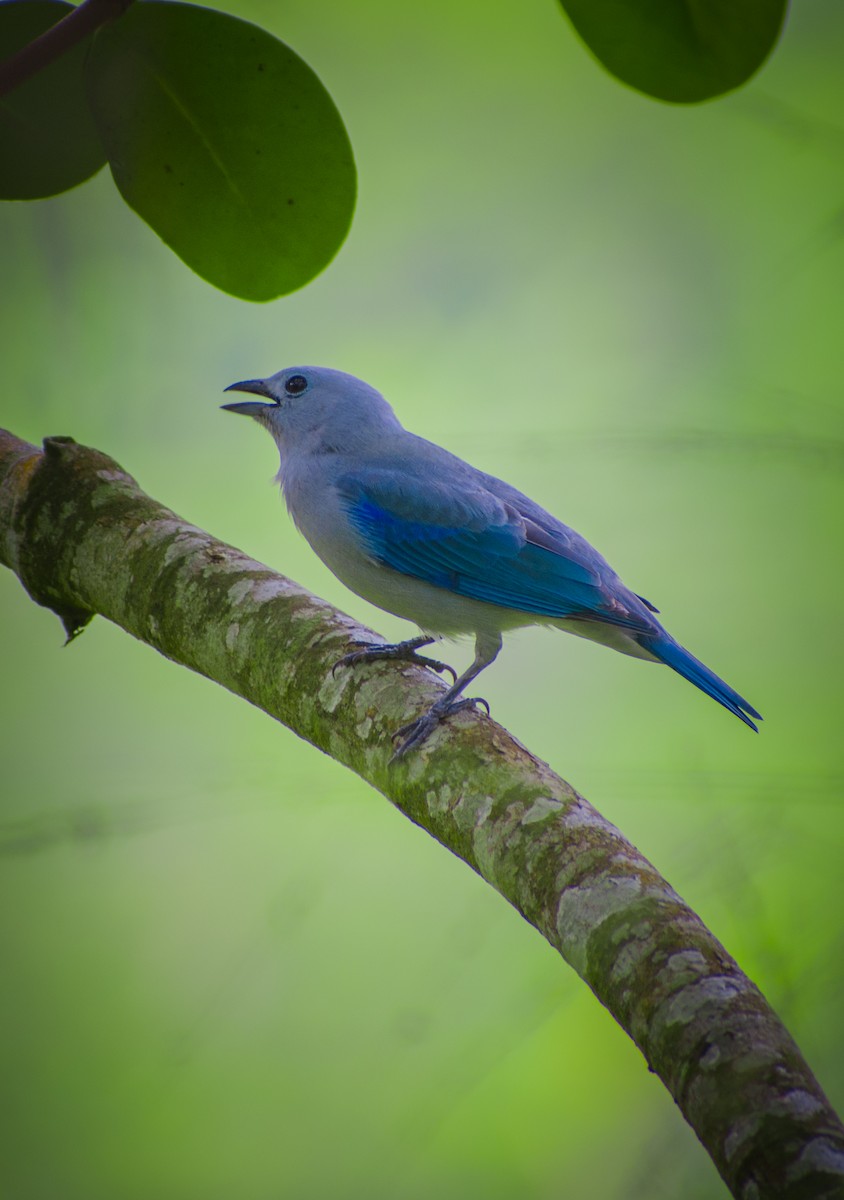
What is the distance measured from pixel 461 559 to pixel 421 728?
992mm

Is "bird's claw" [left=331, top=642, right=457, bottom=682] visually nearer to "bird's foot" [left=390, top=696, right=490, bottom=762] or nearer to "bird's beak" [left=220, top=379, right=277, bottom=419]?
"bird's foot" [left=390, top=696, right=490, bottom=762]

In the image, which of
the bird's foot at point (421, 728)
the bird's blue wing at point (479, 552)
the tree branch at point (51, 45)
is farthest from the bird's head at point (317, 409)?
the tree branch at point (51, 45)

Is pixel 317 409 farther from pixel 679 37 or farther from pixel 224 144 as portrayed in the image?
pixel 679 37

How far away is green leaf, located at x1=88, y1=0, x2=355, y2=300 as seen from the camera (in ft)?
6.33

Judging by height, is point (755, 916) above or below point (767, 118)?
below

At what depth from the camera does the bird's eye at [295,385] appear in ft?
12.1

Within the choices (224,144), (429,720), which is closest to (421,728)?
(429,720)

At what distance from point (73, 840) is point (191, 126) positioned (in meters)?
2.26

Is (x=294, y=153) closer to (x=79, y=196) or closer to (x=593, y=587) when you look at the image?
(x=593, y=587)

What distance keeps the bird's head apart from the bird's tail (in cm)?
115

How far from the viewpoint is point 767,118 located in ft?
11.7

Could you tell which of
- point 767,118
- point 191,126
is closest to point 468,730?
point 191,126

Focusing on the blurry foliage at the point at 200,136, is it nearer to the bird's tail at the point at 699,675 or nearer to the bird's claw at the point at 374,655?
the bird's claw at the point at 374,655

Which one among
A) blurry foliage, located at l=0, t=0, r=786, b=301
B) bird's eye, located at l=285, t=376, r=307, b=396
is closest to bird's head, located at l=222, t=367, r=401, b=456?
bird's eye, located at l=285, t=376, r=307, b=396
